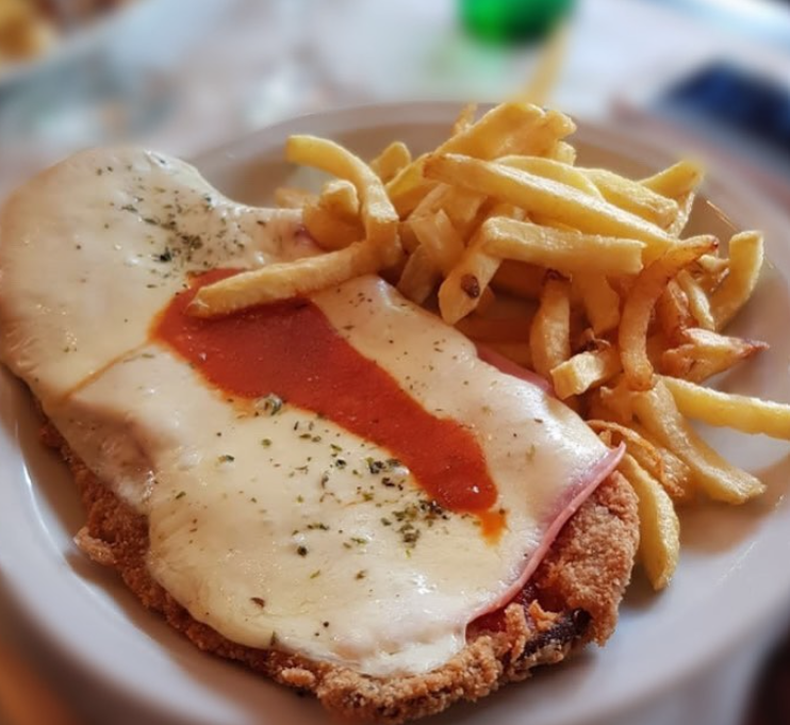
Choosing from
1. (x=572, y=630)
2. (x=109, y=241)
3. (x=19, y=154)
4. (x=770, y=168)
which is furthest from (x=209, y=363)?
(x=770, y=168)

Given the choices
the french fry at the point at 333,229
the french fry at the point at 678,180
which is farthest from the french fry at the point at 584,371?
the french fry at the point at 333,229

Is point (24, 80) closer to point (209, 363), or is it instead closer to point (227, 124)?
point (209, 363)

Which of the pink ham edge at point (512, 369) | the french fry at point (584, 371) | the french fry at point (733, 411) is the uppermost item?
the french fry at point (584, 371)

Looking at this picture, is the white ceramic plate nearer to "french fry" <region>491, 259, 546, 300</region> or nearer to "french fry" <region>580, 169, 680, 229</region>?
"french fry" <region>580, 169, 680, 229</region>

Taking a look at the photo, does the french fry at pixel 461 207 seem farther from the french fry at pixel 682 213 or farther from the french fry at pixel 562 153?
the french fry at pixel 682 213

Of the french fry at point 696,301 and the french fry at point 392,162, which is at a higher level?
the french fry at point 392,162

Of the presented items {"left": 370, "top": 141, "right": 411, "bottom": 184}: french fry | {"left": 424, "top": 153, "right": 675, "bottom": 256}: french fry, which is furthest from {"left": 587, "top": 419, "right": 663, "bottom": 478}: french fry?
{"left": 370, "top": 141, "right": 411, "bottom": 184}: french fry
